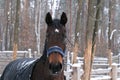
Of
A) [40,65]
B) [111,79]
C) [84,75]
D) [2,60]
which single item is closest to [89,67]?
[84,75]

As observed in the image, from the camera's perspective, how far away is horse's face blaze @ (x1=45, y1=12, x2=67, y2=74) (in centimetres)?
377

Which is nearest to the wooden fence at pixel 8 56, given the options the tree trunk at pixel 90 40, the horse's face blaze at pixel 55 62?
the tree trunk at pixel 90 40

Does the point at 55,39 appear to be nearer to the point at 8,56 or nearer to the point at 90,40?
the point at 90,40

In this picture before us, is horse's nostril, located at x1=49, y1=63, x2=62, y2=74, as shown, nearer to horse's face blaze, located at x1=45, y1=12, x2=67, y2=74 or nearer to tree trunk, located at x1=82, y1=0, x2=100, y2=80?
horse's face blaze, located at x1=45, y1=12, x2=67, y2=74

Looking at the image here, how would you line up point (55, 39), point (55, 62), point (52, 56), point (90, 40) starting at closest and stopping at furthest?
point (55, 62)
point (52, 56)
point (55, 39)
point (90, 40)

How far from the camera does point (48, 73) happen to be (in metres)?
4.22

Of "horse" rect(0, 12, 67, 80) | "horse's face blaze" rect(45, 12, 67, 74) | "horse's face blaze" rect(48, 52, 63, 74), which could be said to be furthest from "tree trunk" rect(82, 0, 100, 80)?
"horse's face blaze" rect(48, 52, 63, 74)

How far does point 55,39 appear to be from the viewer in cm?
405

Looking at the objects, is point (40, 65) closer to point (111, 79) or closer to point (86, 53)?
point (86, 53)

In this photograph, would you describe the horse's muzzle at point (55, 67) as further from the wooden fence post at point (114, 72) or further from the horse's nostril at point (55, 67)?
the wooden fence post at point (114, 72)

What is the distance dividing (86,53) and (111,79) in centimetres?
326

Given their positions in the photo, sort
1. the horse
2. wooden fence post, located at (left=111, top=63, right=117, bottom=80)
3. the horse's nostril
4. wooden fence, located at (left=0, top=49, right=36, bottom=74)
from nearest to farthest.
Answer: the horse's nostril → the horse → wooden fence post, located at (left=111, top=63, right=117, bottom=80) → wooden fence, located at (left=0, top=49, right=36, bottom=74)

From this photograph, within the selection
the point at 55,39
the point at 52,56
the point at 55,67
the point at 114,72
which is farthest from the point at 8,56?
the point at 55,67

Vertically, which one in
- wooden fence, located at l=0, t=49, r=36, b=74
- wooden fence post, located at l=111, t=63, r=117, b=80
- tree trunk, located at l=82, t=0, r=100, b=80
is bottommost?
wooden fence, located at l=0, t=49, r=36, b=74
